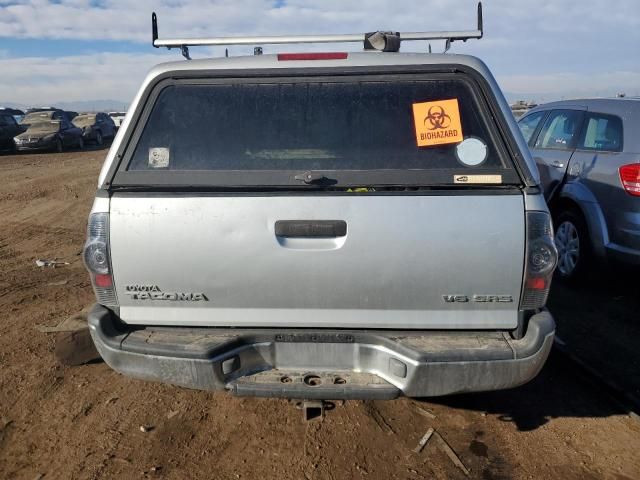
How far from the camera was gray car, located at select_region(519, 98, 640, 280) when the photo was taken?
16.7 feet

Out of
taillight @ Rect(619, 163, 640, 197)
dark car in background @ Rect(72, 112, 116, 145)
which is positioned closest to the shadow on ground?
taillight @ Rect(619, 163, 640, 197)

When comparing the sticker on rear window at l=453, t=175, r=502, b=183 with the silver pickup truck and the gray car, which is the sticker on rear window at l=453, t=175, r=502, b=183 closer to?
the silver pickup truck

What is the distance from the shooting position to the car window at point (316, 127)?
283 centimetres

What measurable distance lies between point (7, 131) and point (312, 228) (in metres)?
23.1

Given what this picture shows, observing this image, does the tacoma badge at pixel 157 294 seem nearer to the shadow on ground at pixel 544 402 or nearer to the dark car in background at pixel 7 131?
the shadow on ground at pixel 544 402

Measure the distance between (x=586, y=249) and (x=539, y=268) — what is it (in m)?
3.42

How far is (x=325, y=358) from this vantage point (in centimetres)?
280

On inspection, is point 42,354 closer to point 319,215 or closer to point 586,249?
point 319,215

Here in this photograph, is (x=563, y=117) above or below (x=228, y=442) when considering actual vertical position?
above

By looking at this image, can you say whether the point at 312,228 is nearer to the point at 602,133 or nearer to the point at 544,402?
the point at 544,402

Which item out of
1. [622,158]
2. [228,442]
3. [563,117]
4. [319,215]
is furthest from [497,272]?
[563,117]

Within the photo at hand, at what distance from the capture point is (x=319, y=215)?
8.66ft

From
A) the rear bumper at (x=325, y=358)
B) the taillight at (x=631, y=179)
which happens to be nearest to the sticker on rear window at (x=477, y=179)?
the rear bumper at (x=325, y=358)

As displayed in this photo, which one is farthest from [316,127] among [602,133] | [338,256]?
[602,133]
